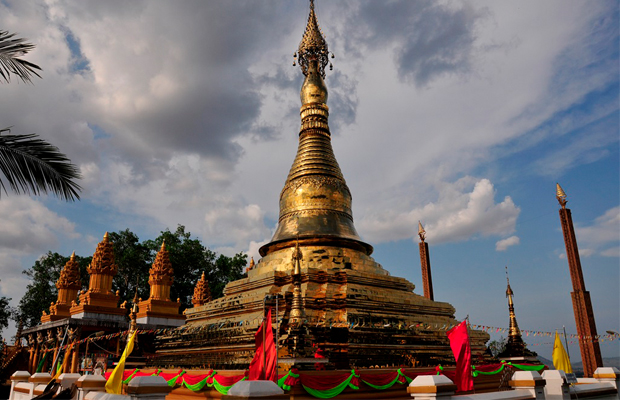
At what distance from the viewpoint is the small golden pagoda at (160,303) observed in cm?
2756

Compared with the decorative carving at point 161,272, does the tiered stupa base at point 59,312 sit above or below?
below

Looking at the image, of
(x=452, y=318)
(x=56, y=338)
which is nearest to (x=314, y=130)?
(x=452, y=318)

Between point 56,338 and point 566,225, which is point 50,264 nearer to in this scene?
point 56,338

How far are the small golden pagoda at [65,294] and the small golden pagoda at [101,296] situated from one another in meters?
3.05

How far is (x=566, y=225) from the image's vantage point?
86.0ft

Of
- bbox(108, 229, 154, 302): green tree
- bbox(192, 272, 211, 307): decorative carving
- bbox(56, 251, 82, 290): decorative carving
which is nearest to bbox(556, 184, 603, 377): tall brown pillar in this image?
bbox(192, 272, 211, 307): decorative carving

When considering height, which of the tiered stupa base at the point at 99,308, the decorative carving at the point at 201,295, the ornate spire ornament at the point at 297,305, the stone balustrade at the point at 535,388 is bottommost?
the stone balustrade at the point at 535,388

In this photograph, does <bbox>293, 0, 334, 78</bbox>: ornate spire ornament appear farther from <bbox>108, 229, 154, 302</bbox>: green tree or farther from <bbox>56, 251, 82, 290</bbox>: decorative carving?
<bbox>108, 229, 154, 302</bbox>: green tree

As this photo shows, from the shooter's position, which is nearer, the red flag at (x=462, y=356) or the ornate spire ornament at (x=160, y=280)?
the red flag at (x=462, y=356)

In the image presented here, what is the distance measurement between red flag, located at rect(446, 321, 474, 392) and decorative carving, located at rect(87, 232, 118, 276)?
23.5m

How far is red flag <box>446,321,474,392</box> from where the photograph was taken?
30.5 feet

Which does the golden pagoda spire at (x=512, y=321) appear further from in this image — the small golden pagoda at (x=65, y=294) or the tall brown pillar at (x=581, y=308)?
the small golden pagoda at (x=65, y=294)

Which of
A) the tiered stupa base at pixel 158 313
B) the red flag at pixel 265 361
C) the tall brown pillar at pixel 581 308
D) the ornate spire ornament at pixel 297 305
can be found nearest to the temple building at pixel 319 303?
the ornate spire ornament at pixel 297 305

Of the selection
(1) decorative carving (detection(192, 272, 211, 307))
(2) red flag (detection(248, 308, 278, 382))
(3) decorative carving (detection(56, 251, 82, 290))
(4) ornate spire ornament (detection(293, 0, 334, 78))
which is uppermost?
(4) ornate spire ornament (detection(293, 0, 334, 78))
